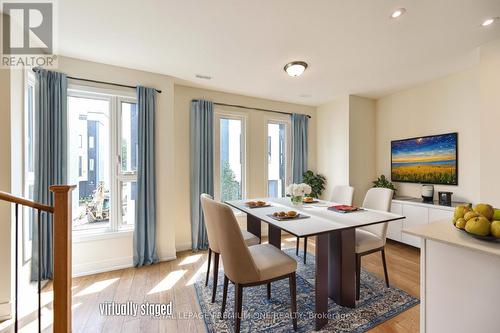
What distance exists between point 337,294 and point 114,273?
2.54 m

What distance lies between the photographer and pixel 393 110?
3910mm

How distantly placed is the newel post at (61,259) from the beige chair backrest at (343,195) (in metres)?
2.85

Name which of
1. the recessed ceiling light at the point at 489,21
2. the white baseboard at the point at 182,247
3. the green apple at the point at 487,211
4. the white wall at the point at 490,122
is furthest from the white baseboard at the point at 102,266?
the recessed ceiling light at the point at 489,21

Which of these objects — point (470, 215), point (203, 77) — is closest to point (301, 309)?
point (470, 215)

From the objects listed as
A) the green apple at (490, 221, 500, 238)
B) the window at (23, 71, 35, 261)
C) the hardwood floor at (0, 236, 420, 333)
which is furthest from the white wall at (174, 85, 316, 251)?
the green apple at (490, 221, 500, 238)

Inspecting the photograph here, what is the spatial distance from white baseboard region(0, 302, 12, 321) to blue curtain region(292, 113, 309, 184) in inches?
154

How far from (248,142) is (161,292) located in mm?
2568

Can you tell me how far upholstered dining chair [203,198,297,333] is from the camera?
158cm

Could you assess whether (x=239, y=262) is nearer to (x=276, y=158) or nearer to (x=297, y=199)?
(x=297, y=199)

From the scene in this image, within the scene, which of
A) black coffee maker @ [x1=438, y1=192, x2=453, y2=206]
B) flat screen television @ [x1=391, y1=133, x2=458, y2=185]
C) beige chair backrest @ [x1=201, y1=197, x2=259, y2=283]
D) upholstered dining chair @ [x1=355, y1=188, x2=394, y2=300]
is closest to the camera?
beige chair backrest @ [x1=201, y1=197, x2=259, y2=283]

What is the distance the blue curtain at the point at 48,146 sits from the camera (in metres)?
2.37

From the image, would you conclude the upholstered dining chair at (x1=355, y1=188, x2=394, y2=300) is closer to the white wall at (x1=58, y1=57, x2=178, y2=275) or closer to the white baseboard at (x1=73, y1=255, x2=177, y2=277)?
the white wall at (x1=58, y1=57, x2=178, y2=275)

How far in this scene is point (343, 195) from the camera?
9.89ft

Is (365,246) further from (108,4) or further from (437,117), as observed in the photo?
(108,4)
